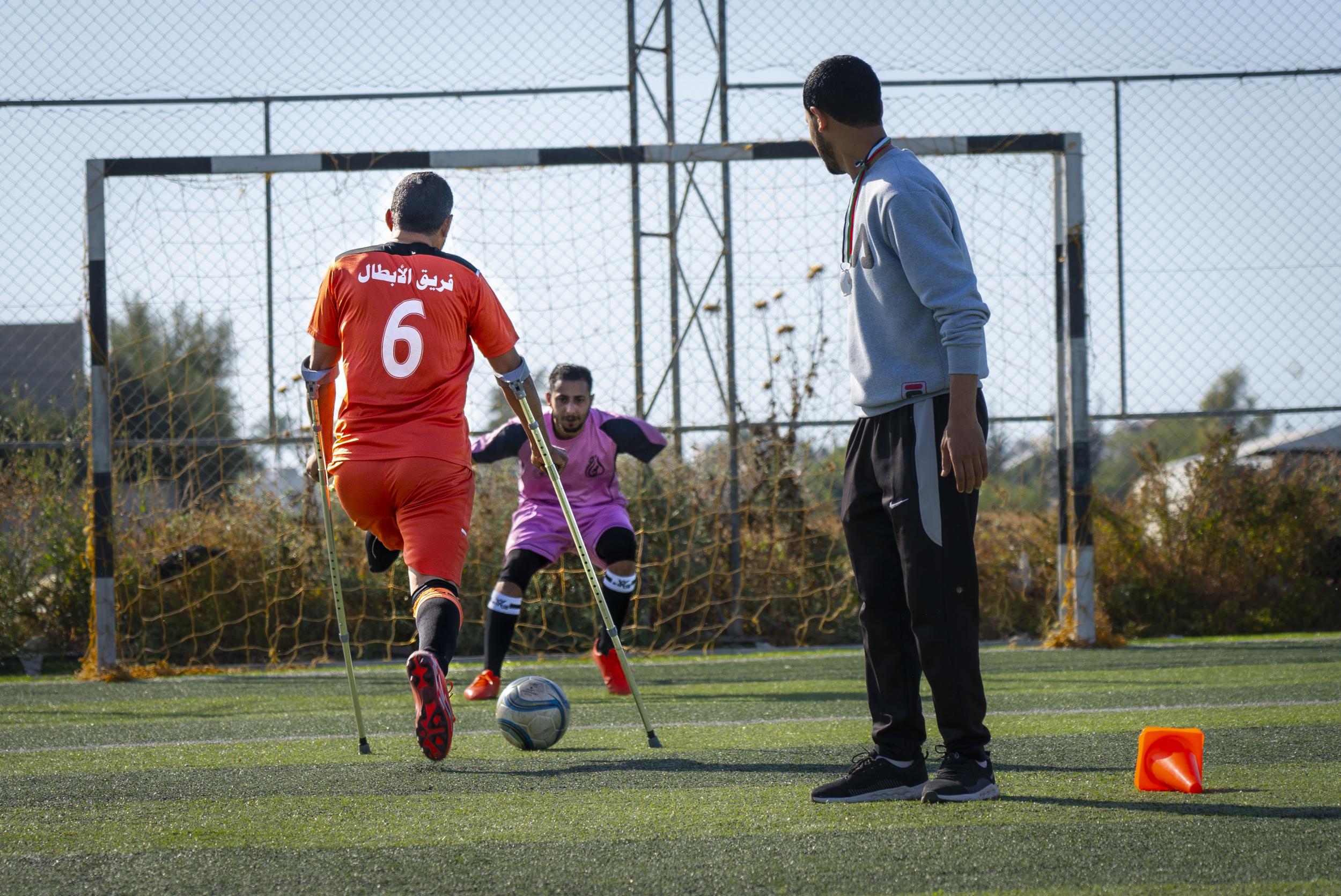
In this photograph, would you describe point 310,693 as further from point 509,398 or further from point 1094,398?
point 1094,398

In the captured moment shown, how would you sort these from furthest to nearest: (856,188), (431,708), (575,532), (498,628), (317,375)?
1. (498,628)
2. (575,532)
3. (317,375)
4. (431,708)
5. (856,188)

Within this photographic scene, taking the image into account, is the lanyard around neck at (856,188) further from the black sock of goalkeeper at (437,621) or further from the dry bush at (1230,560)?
the dry bush at (1230,560)

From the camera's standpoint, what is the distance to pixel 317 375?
382 centimetres

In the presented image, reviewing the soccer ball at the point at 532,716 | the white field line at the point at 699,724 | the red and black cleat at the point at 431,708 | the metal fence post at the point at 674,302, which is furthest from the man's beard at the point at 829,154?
the metal fence post at the point at 674,302

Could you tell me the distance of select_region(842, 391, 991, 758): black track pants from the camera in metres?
2.79

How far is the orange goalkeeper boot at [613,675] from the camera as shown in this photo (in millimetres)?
5562

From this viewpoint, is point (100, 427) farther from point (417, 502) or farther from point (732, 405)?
point (417, 502)

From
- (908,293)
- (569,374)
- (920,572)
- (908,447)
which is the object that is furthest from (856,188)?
(569,374)

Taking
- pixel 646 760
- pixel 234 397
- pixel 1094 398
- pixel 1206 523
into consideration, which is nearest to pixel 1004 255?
pixel 1094 398

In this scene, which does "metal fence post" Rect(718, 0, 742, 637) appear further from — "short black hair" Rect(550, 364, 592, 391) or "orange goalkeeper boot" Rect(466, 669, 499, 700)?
"orange goalkeeper boot" Rect(466, 669, 499, 700)

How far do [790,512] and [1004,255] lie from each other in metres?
2.58

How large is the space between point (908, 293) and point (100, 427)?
6.06 meters

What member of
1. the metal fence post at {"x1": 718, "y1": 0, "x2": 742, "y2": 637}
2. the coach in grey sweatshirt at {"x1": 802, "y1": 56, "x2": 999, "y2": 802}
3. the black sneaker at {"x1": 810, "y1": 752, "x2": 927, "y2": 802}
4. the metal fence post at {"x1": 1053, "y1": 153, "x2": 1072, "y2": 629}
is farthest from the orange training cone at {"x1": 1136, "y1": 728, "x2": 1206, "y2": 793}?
the metal fence post at {"x1": 718, "y1": 0, "x2": 742, "y2": 637}

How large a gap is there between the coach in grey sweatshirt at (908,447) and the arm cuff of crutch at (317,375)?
1.77 meters
